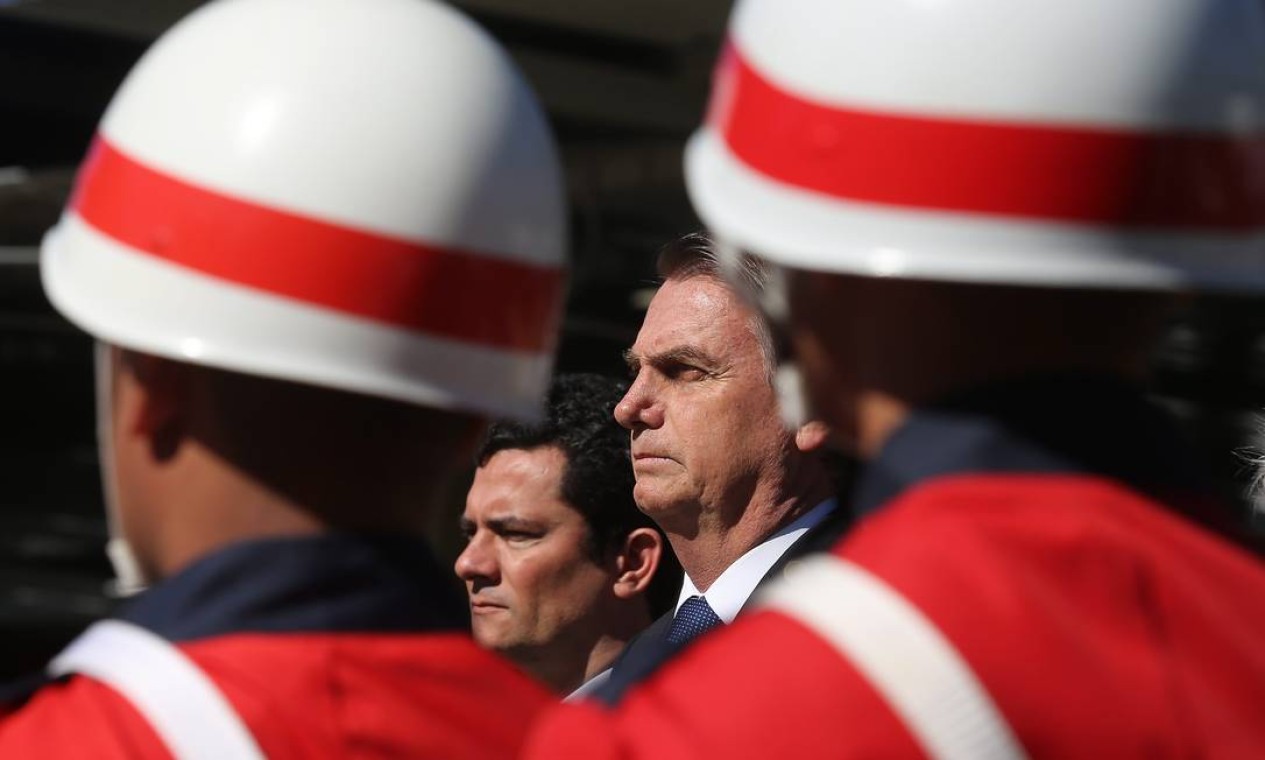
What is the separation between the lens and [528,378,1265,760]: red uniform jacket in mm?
1430

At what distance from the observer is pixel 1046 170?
1.68 metres

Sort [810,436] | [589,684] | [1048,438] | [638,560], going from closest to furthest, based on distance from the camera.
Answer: [1048,438]
[810,436]
[589,684]
[638,560]

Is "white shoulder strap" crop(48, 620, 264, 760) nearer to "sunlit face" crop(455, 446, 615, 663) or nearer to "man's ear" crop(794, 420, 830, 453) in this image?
"man's ear" crop(794, 420, 830, 453)

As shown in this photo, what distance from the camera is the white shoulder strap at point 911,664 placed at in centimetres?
141

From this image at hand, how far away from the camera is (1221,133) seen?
5.53 feet

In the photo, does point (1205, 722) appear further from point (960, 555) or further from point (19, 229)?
point (19, 229)

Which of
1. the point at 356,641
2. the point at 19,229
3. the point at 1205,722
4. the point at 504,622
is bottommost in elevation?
the point at 19,229

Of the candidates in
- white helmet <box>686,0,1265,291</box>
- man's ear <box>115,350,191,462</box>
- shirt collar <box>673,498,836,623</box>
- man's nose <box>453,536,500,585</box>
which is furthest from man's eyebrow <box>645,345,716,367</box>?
white helmet <box>686,0,1265,291</box>

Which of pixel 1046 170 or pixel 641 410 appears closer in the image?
pixel 1046 170

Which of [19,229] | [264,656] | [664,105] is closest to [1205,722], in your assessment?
[264,656]

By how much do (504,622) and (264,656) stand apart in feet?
8.39

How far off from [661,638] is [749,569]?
0.79ft

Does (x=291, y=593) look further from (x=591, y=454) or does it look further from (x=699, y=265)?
(x=591, y=454)

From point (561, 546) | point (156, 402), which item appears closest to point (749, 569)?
point (561, 546)
